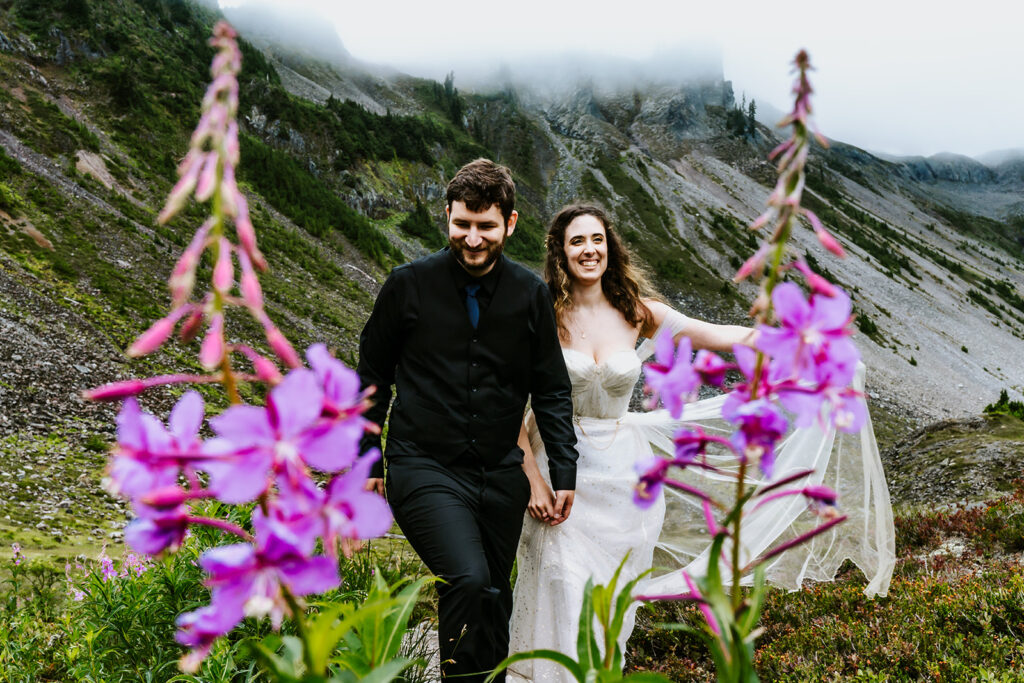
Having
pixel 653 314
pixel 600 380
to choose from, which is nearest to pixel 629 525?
pixel 600 380

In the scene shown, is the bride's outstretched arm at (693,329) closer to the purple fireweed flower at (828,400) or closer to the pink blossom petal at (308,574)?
the purple fireweed flower at (828,400)

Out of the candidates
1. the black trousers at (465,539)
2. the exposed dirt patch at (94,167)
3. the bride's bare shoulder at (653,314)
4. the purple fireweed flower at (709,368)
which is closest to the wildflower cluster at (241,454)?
the purple fireweed flower at (709,368)

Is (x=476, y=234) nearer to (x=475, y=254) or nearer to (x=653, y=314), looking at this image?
(x=475, y=254)

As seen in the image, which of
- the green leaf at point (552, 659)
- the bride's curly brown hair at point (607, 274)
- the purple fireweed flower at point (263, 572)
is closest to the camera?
the purple fireweed flower at point (263, 572)

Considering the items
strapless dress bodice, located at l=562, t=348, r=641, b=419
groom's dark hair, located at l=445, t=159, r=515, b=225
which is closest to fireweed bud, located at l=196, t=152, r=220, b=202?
groom's dark hair, located at l=445, t=159, r=515, b=225

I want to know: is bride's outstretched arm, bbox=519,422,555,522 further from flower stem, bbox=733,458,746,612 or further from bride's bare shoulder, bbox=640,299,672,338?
flower stem, bbox=733,458,746,612

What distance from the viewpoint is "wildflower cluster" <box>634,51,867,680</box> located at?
919 millimetres

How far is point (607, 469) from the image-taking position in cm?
472

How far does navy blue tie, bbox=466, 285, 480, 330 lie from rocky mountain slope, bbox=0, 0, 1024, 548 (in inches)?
306

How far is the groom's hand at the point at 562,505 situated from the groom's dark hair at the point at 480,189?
183cm

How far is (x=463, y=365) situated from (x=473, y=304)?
396 mm

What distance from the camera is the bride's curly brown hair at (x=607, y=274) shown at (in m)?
5.01

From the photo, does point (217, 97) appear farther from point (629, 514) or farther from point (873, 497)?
point (873, 497)

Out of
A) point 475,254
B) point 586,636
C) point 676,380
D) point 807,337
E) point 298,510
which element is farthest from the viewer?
point 475,254
